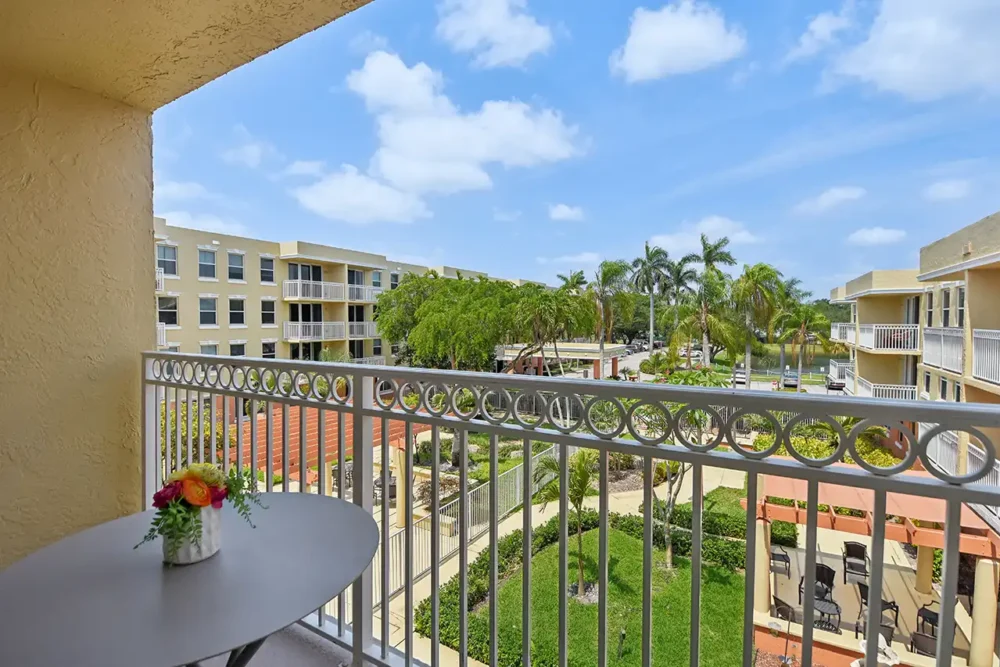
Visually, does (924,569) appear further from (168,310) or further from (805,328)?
(805,328)

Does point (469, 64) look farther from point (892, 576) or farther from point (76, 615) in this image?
point (76, 615)

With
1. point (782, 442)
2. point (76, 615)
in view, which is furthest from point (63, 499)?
point (782, 442)

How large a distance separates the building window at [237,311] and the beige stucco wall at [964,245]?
14.9 meters

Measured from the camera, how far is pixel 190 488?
900mm

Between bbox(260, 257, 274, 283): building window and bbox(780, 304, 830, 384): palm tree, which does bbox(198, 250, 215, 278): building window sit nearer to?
bbox(260, 257, 274, 283): building window

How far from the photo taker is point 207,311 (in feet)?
40.0

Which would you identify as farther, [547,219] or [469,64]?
[547,219]

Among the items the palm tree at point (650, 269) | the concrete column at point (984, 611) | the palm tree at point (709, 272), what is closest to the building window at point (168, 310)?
the concrete column at point (984, 611)

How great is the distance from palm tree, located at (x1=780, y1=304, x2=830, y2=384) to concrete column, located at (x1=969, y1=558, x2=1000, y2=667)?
54.4 feet

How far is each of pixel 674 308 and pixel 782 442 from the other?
20.8 m

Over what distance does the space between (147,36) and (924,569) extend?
5.69m

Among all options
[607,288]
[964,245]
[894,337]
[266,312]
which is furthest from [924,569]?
[607,288]

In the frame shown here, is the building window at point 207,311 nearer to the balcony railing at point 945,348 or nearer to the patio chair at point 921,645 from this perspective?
the patio chair at point 921,645

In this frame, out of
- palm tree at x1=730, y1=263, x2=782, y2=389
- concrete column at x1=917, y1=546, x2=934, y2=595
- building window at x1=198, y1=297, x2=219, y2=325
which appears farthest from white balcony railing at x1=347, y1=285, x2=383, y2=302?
concrete column at x1=917, y1=546, x2=934, y2=595
